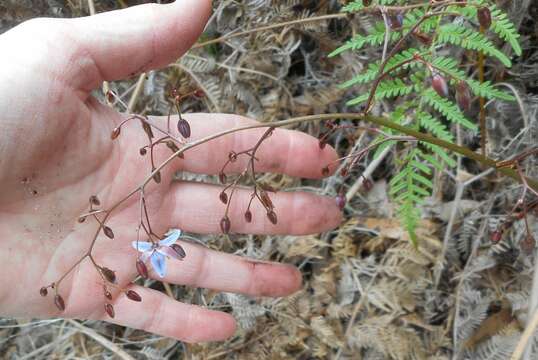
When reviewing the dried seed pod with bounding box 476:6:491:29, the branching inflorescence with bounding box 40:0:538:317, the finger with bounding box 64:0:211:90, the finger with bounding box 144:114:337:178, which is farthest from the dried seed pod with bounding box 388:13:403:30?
Answer: the finger with bounding box 144:114:337:178

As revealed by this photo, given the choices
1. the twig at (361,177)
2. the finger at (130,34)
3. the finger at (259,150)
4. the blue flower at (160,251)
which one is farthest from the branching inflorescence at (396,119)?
the twig at (361,177)

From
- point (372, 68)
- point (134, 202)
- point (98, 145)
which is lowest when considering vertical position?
point (134, 202)

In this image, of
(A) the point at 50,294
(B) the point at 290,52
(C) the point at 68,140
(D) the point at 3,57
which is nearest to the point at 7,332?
(A) the point at 50,294

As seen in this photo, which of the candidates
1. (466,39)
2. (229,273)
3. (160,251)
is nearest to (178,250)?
(160,251)

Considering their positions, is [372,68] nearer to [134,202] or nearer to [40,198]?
[134,202]

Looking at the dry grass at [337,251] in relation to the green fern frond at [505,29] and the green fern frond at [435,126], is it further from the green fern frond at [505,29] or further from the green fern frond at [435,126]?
the green fern frond at [505,29]

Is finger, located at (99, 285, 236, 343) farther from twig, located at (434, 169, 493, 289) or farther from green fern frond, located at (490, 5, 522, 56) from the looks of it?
green fern frond, located at (490, 5, 522, 56)

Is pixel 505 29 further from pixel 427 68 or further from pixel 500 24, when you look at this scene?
pixel 427 68
